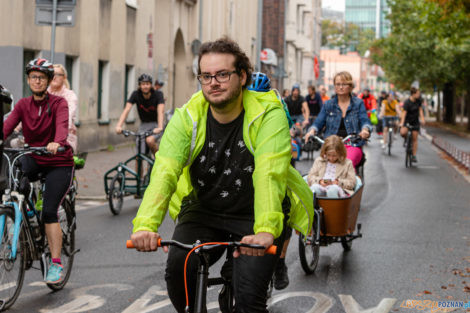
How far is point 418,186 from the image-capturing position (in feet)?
53.0

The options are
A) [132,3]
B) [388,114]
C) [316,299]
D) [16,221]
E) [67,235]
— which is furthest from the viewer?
[388,114]

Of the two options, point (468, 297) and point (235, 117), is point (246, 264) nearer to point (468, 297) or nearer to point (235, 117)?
point (235, 117)

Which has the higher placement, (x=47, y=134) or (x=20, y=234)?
(x=47, y=134)

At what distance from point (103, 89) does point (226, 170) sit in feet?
68.9

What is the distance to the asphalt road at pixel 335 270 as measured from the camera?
643 centimetres

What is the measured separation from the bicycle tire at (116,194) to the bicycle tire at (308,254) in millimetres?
4214

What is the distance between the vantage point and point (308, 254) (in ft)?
24.9

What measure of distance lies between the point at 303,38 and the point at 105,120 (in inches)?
1989

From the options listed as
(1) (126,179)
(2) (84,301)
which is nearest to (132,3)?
(1) (126,179)

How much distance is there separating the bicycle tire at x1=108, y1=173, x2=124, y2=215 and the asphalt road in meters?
0.14

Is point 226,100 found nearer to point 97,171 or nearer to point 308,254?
point 308,254

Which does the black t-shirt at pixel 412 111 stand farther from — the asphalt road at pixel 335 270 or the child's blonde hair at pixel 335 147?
the child's blonde hair at pixel 335 147

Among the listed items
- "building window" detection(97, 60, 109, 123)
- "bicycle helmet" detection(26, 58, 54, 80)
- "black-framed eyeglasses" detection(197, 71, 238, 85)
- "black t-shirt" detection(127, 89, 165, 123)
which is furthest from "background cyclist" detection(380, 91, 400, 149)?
"black-framed eyeglasses" detection(197, 71, 238, 85)

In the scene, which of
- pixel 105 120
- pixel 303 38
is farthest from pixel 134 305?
pixel 303 38
